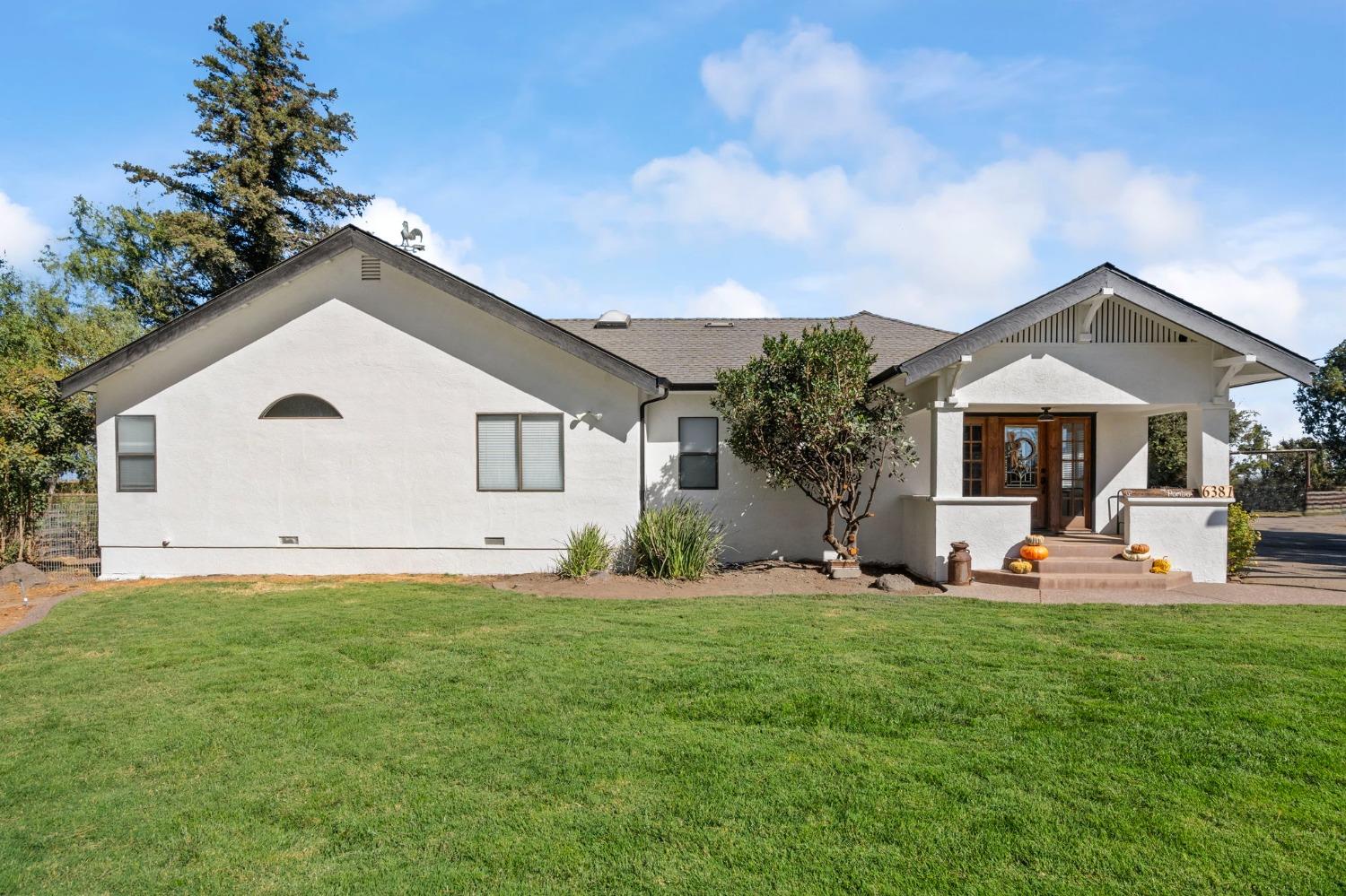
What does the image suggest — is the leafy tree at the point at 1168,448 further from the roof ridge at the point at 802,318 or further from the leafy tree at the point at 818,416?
the leafy tree at the point at 818,416

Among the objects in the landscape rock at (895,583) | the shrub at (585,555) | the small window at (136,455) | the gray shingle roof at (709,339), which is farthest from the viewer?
the gray shingle roof at (709,339)

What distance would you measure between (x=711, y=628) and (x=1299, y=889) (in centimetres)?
539

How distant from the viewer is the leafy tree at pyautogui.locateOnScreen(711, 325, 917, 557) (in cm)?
1060

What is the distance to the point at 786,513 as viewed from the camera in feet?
42.3

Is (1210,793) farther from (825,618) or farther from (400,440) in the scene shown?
(400,440)

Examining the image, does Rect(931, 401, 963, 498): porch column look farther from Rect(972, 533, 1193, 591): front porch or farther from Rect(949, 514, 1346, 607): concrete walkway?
Rect(949, 514, 1346, 607): concrete walkway

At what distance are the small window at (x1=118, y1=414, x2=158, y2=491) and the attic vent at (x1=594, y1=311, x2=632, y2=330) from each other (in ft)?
29.1

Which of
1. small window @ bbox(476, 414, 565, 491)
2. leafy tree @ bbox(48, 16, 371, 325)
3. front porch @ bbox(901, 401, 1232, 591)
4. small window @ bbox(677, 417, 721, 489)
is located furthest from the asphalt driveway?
leafy tree @ bbox(48, 16, 371, 325)

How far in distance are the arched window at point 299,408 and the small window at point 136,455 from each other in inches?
81.5

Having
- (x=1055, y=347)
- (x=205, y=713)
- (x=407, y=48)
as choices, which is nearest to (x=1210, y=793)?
(x=205, y=713)

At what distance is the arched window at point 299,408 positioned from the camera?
12.3 meters

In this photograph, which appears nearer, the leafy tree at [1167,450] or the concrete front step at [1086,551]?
the concrete front step at [1086,551]

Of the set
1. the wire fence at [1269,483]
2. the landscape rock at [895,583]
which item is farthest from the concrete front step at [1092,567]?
the wire fence at [1269,483]

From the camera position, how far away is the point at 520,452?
12320 millimetres
